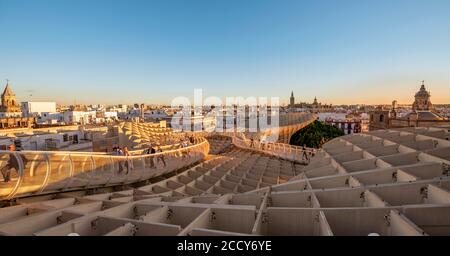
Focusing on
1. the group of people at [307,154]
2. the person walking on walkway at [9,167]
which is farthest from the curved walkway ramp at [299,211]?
the group of people at [307,154]

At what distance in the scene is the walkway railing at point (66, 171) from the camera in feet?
26.5

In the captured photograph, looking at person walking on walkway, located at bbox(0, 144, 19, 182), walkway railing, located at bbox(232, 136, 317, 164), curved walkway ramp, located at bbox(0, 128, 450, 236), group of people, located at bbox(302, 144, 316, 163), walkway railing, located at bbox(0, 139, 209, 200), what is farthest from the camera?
walkway railing, located at bbox(232, 136, 317, 164)

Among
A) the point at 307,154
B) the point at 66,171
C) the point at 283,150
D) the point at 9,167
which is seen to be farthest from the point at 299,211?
the point at 283,150

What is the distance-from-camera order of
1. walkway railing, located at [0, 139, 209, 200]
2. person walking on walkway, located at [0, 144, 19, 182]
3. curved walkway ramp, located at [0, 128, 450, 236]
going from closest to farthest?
curved walkway ramp, located at [0, 128, 450, 236] → person walking on walkway, located at [0, 144, 19, 182] → walkway railing, located at [0, 139, 209, 200]

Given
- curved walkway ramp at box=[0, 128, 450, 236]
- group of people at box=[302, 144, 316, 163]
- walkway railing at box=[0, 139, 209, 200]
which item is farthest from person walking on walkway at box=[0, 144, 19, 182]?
group of people at box=[302, 144, 316, 163]

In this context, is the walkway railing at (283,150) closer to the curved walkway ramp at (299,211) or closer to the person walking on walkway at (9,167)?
the curved walkway ramp at (299,211)

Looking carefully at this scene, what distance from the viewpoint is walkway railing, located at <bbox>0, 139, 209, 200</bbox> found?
809cm

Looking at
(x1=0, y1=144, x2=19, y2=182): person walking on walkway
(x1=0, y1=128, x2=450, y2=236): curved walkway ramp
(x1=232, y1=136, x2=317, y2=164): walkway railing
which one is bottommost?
(x1=232, y1=136, x2=317, y2=164): walkway railing

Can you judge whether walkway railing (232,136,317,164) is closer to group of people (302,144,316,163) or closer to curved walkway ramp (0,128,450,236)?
group of people (302,144,316,163)

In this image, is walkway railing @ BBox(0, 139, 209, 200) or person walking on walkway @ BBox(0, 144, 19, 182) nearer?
person walking on walkway @ BBox(0, 144, 19, 182)

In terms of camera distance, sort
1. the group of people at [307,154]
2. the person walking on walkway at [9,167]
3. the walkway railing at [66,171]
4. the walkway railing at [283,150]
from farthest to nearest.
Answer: the walkway railing at [283,150] < the group of people at [307,154] < the walkway railing at [66,171] < the person walking on walkway at [9,167]
